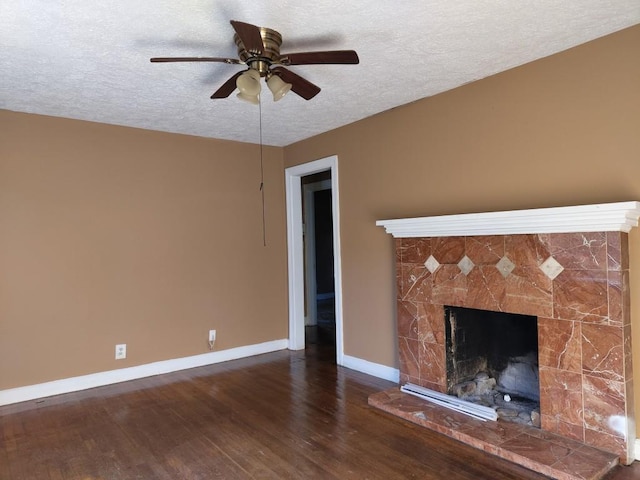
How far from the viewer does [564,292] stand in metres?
2.43

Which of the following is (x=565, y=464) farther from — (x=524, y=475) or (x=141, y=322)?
(x=141, y=322)

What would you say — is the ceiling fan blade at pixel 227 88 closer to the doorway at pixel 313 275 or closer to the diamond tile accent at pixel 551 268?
the diamond tile accent at pixel 551 268

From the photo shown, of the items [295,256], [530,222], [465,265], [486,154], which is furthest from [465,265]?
[295,256]

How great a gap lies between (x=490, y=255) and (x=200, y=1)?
7.34 ft

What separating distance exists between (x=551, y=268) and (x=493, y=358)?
3.37 ft

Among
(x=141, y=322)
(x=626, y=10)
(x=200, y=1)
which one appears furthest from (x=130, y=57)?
(x=626, y=10)

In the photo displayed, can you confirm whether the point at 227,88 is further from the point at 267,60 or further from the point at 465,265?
the point at 465,265

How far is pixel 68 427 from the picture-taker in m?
2.88

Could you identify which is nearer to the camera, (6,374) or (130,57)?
(130,57)

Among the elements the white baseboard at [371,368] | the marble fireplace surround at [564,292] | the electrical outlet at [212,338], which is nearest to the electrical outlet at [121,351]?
the electrical outlet at [212,338]

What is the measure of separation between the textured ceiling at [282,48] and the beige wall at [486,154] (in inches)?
6.2

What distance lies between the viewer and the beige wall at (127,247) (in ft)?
11.1

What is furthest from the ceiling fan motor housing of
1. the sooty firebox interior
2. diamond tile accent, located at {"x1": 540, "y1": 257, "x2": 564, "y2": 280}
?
the sooty firebox interior

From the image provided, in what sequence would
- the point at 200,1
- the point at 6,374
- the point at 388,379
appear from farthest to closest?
the point at 388,379
the point at 6,374
the point at 200,1
